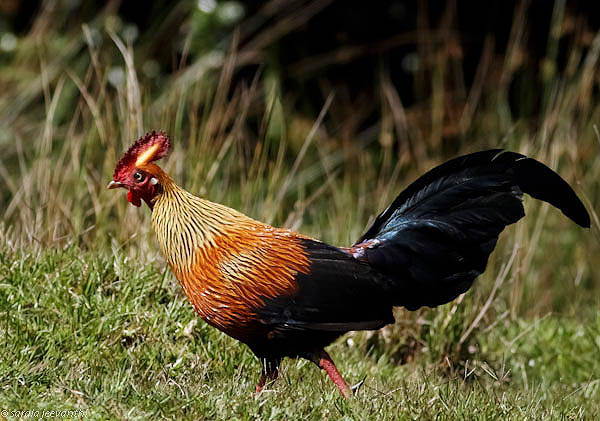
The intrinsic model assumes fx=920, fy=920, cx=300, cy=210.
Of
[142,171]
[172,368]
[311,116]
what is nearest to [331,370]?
[172,368]

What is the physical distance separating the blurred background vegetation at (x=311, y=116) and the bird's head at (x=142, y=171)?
123 centimetres

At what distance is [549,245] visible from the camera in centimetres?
782

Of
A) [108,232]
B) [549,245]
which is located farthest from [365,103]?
[108,232]

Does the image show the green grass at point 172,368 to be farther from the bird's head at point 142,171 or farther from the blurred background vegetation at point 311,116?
the bird's head at point 142,171

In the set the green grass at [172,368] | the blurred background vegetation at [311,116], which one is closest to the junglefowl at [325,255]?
the green grass at [172,368]

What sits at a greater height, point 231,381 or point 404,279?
point 404,279

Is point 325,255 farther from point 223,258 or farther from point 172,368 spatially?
point 172,368

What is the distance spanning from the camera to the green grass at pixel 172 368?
3.98 meters

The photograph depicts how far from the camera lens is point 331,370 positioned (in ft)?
14.0

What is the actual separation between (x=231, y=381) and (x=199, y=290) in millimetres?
548

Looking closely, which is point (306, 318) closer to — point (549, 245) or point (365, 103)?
point (549, 245)

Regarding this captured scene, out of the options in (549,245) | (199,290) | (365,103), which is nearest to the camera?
(199,290)

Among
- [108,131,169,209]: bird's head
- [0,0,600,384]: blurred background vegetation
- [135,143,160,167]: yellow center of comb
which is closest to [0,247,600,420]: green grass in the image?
[0,0,600,384]: blurred background vegetation

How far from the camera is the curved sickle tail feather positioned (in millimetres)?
4402
